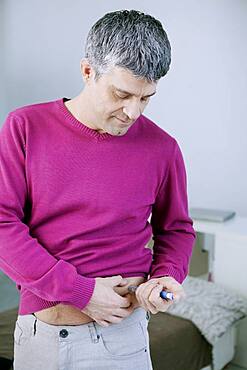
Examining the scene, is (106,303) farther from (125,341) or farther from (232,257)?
(232,257)

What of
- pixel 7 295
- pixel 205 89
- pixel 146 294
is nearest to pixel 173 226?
pixel 146 294

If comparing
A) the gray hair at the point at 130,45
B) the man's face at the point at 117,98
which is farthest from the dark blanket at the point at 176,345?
the gray hair at the point at 130,45

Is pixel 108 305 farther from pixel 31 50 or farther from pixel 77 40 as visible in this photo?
pixel 31 50

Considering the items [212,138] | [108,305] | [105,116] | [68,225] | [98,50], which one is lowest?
[212,138]

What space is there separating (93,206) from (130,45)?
310mm

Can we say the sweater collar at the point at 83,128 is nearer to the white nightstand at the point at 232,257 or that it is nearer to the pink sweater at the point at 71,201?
the pink sweater at the point at 71,201

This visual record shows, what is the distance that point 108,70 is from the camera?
96 centimetres

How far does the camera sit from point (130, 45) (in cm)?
94

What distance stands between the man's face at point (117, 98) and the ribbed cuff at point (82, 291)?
11.3 inches

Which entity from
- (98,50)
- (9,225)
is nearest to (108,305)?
(9,225)

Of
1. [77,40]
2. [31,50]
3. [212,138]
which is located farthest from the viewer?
[31,50]

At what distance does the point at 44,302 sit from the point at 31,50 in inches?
103

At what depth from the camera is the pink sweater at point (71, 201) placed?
1.00 meters

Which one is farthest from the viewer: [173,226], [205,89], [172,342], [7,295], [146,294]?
[7,295]
